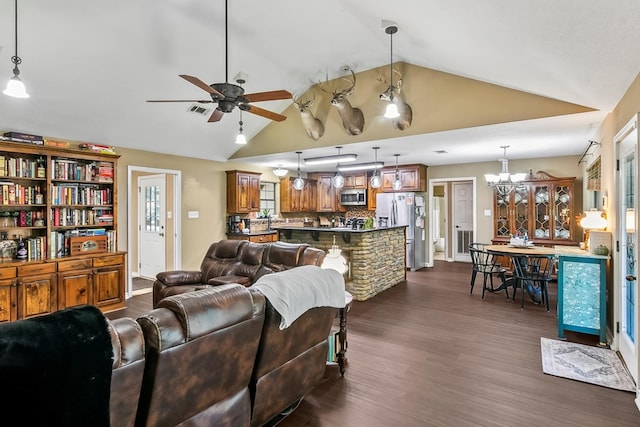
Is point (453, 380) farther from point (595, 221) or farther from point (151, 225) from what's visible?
point (151, 225)

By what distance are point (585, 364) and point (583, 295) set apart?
0.82m

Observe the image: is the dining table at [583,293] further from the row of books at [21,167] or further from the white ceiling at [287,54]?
the row of books at [21,167]

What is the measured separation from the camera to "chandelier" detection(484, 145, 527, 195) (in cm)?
579

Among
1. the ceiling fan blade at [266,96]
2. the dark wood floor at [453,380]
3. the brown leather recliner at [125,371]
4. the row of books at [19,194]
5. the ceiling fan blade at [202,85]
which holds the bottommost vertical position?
the dark wood floor at [453,380]

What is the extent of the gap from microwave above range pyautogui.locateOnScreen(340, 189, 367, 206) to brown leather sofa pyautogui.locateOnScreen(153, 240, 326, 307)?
4.45 m

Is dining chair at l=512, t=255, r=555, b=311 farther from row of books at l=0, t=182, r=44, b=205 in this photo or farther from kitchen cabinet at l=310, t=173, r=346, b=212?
row of books at l=0, t=182, r=44, b=205

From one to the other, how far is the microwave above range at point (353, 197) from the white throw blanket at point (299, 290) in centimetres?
605

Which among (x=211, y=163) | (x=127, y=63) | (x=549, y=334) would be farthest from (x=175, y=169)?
(x=549, y=334)

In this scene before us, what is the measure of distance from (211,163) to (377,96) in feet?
12.0

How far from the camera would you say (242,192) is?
23.6 ft

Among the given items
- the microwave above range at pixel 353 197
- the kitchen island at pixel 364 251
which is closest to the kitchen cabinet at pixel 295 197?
the microwave above range at pixel 353 197

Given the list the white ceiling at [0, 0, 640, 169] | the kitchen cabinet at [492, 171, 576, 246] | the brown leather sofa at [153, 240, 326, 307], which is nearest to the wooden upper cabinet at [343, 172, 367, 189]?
the white ceiling at [0, 0, 640, 169]

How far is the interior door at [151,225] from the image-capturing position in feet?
21.4

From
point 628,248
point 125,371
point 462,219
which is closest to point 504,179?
point 628,248
